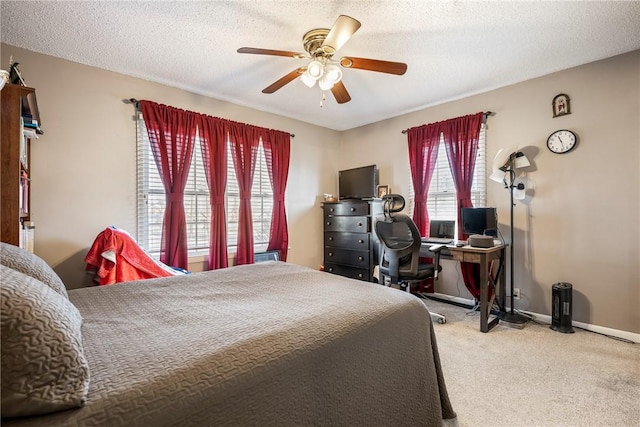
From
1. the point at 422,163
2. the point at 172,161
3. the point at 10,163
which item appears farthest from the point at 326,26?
the point at 422,163

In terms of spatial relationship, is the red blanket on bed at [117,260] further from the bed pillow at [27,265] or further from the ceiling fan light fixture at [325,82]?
the ceiling fan light fixture at [325,82]

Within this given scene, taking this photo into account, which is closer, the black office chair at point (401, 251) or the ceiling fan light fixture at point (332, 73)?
the ceiling fan light fixture at point (332, 73)

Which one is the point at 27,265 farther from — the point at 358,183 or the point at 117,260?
the point at 358,183

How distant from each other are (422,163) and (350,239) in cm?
141

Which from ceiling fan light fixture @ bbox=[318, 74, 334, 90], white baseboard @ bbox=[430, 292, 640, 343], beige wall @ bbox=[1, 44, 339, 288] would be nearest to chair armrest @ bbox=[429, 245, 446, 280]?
white baseboard @ bbox=[430, 292, 640, 343]

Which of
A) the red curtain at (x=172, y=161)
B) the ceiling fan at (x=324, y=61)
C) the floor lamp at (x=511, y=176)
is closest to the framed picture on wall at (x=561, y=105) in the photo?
the floor lamp at (x=511, y=176)

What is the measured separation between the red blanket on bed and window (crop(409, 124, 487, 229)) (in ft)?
10.7

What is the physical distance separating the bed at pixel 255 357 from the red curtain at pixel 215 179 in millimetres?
1684

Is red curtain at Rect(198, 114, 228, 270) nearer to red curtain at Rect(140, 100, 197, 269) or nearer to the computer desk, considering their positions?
red curtain at Rect(140, 100, 197, 269)

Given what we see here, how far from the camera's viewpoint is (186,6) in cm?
196

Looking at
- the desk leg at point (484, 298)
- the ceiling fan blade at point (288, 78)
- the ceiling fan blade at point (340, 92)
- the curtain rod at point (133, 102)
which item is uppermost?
the curtain rod at point (133, 102)

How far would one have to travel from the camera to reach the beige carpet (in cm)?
161

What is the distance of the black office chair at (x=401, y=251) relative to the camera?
2.91m

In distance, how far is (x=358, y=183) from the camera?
438 centimetres
